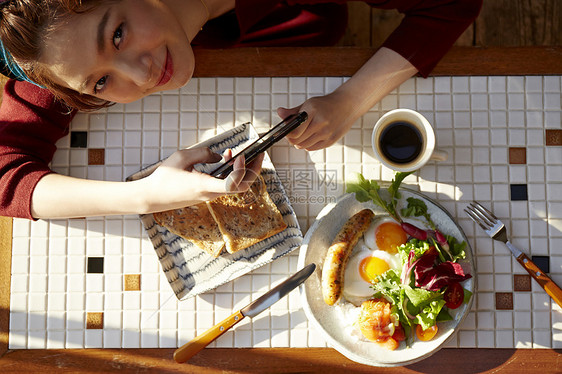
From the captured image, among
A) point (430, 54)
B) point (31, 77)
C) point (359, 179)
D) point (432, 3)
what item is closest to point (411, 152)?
point (359, 179)

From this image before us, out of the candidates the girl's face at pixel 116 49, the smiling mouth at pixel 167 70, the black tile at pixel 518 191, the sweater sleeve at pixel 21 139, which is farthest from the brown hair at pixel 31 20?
the black tile at pixel 518 191

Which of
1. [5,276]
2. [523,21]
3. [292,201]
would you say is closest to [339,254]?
[292,201]

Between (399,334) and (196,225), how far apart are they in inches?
21.3

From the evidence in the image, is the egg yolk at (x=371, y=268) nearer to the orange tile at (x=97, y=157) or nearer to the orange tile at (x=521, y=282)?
the orange tile at (x=521, y=282)

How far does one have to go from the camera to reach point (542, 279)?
1.12m

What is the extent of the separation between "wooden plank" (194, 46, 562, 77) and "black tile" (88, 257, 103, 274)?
55 cm

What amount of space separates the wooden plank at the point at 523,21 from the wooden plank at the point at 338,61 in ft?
2.51

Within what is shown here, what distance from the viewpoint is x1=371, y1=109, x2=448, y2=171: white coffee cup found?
1.06m

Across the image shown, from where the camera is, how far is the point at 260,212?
44.1 inches

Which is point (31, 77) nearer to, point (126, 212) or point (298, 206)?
point (126, 212)

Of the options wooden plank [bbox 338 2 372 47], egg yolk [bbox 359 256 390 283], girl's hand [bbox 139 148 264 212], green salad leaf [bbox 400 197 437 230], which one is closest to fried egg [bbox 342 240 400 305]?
egg yolk [bbox 359 256 390 283]

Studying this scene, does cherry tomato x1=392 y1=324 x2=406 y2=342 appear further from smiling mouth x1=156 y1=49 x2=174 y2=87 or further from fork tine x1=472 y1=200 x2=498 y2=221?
smiling mouth x1=156 y1=49 x2=174 y2=87

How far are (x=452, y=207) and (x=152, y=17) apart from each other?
0.82 meters

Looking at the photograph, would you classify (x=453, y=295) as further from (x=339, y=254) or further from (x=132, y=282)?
(x=132, y=282)
